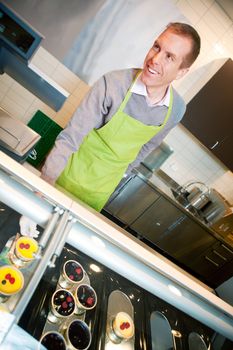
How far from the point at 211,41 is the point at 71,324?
3687 millimetres

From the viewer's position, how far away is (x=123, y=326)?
2.74 feet

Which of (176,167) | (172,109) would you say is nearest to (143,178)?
(176,167)

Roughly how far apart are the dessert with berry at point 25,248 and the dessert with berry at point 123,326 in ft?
1.14

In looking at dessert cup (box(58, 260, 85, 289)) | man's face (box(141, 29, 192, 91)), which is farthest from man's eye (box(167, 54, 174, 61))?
dessert cup (box(58, 260, 85, 289))

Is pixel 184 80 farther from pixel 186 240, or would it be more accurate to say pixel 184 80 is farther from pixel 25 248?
pixel 25 248

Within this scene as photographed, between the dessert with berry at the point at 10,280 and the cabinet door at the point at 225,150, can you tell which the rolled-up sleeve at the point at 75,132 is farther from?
the cabinet door at the point at 225,150

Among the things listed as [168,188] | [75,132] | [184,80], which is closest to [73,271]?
[75,132]

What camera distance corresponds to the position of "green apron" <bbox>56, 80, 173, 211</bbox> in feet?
5.20

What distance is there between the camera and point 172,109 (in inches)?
67.3

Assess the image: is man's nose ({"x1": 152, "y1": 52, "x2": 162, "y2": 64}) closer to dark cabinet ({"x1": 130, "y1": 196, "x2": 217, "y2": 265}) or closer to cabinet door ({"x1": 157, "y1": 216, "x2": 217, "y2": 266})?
dark cabinet ({"x1": 130, "y1": 196, "x2": 217, "y2": 265})

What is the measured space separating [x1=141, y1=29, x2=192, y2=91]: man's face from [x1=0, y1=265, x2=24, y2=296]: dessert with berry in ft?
3.90

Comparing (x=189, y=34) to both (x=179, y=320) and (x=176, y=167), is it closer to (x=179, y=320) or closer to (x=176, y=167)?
(x=179, y=320)

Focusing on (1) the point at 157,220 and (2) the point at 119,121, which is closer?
(2) the point at 119,121

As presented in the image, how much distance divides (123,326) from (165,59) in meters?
1.27
